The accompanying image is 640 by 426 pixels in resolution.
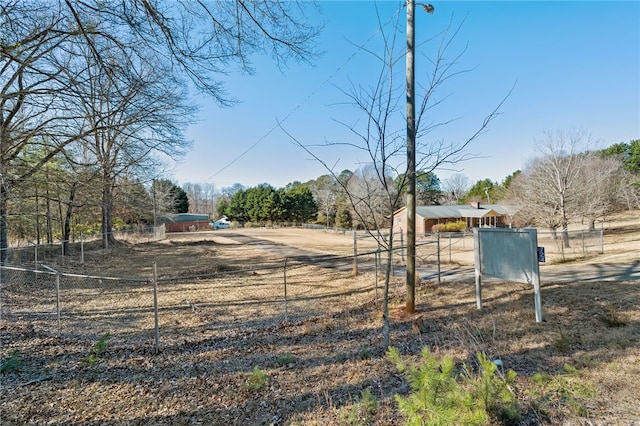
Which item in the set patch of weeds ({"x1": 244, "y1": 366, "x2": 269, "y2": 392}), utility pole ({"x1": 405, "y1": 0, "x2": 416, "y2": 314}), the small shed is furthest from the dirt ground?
the small shed

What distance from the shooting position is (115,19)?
13.0 feet

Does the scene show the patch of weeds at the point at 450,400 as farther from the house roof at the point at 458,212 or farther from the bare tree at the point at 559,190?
the house roof at the point at 458,212

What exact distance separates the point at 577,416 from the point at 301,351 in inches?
119

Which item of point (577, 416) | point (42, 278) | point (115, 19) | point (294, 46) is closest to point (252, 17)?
point (294, 46)

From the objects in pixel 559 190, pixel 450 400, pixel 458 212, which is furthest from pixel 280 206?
pixel 450 400

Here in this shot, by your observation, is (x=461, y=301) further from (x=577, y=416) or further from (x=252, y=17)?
(x=252, y=17)

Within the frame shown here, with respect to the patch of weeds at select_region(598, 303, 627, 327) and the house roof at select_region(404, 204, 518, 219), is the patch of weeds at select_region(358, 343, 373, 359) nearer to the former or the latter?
the patch of weeds at select_region(598, 303, 627, 327)

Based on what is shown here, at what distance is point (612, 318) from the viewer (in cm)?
438

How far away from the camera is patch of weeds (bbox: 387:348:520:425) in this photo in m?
1.71

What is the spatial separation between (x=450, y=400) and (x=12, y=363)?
5146mm

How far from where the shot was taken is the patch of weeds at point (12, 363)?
12.4 feet

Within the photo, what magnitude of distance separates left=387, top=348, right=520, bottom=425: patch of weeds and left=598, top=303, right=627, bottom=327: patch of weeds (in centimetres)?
334

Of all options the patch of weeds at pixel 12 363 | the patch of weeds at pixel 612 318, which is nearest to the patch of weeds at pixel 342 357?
the patch of weeds at pixel 612 318

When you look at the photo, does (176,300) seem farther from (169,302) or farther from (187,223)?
(187,223)
